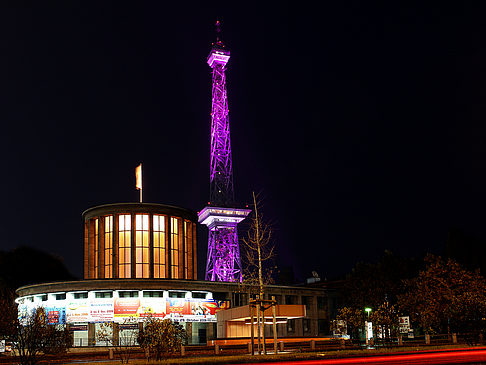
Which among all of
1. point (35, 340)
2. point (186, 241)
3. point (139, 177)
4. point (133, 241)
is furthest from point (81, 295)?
point (35, 340)

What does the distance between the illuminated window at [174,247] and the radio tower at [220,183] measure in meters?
49.9

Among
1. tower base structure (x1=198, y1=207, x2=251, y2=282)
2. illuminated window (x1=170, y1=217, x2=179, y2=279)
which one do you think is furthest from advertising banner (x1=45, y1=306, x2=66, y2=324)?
tower base structure (x1=198, y1=207, x2=251, y2=282)

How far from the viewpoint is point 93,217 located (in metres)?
75.5

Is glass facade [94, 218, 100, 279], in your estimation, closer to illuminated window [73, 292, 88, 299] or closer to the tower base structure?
illuminated window [73, 292, 88, 299]

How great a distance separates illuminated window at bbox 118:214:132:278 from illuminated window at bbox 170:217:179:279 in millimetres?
Result: 5469

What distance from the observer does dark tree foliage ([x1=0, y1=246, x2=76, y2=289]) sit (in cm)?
9270

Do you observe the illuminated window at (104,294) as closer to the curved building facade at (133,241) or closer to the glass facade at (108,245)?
the curved building facade at (133,241)

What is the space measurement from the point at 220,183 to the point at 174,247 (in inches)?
2255

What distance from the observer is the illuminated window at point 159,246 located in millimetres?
74875

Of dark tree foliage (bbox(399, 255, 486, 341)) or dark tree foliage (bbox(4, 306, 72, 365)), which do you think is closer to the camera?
dark tree foliage (bbox(4, 306, 72, 365))

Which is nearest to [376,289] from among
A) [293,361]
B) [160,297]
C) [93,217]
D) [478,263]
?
[478,263]

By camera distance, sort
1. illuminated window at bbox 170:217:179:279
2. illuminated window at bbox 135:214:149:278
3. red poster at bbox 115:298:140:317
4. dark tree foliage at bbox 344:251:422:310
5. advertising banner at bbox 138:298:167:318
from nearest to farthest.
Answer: red poster at bbox 115:298:140:317, advertising banner at bbox 138:298:167:318, dark tree foliage at bbox 344:251:422:310, illuminated window at bbox 135:214:149:278, illuminated window at bbox 170:217:179:279

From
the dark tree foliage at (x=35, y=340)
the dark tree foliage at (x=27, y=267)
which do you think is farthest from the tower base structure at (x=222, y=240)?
the dark tree foliage at (x=35, y=340)

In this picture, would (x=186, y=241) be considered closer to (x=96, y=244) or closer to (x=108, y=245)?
(x=108, y=245)
